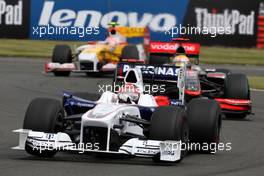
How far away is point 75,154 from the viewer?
1169cm

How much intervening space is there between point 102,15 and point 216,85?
691 inches

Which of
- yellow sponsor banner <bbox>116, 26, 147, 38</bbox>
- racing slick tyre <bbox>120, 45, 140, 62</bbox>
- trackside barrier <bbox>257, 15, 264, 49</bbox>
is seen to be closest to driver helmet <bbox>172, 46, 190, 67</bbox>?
racing slick tyre <bbox>120, 45, 140, 62</bbox>

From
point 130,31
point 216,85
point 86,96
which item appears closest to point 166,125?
point 86,96

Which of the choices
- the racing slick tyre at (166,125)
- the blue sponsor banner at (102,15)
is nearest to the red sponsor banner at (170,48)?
the racing slick tyre at (166,125)

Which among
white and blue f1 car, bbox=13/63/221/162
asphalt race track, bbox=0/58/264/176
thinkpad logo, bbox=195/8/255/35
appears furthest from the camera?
thinkpad logo, bbox=195/8/255/35

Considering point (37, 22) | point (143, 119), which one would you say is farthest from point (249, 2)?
point (143, 119)

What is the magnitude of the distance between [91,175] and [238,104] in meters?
7.71

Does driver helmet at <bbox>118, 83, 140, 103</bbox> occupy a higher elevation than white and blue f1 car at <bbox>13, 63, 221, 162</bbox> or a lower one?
higher

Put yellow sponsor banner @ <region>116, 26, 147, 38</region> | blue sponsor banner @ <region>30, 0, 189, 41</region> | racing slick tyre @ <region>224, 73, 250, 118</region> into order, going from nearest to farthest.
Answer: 1. racing slick tyre @ <region>224, 73, 250, 118</region>
2. yellow sponsor banner @ <region>116, 26, 147, 38</region>
3. blue sponsor banner @ <region>30, 0, 189, 41</region>

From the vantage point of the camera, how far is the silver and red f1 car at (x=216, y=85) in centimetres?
1645

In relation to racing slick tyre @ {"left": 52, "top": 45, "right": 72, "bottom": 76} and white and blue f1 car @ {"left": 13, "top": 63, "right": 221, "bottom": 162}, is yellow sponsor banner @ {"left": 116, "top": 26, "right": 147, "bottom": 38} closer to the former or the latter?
racing slick tyre @ {"left": 52, "top": 45, "right": 72, "bottom": 76}

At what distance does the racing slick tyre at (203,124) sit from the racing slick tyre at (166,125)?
1037mm

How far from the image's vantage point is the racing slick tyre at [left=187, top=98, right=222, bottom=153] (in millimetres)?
11969

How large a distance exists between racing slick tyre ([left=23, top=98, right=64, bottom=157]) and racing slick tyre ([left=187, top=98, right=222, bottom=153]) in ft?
6.38
